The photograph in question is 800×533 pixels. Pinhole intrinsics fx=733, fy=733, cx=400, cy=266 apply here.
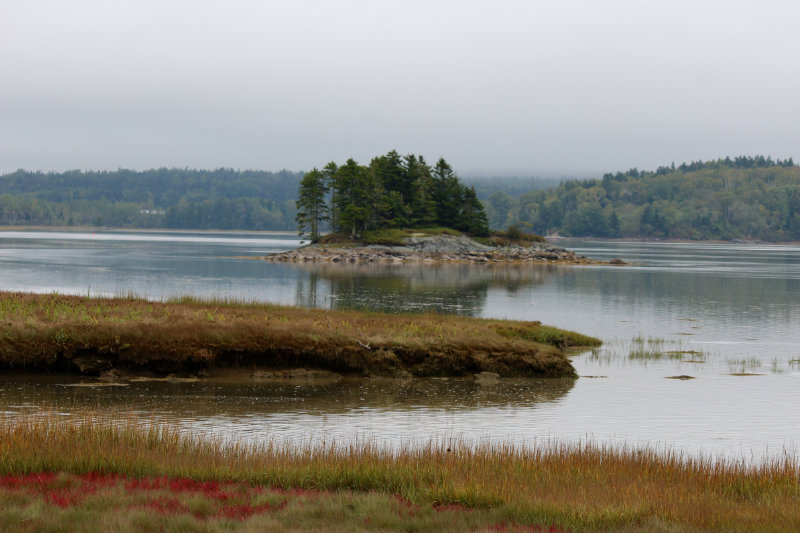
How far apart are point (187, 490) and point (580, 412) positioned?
54.3ft

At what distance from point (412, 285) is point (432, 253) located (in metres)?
55.7

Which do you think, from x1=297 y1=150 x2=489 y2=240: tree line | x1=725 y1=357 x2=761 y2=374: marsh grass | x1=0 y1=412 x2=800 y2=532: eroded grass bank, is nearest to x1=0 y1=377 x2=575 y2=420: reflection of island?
x1=0 y1=412 x2=800 y2=532: eroded grass bank

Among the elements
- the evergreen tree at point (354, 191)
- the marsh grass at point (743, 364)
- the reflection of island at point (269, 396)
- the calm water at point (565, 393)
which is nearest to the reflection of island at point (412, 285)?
the calm water at point (565, 393)

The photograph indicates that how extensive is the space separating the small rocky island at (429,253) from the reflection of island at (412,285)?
6.06 metres

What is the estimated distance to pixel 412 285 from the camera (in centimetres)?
7725

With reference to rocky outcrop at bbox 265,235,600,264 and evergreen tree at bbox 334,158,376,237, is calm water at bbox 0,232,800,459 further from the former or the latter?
evergreen tree at bbox 334,158,376,237

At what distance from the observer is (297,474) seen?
13016 millimetres

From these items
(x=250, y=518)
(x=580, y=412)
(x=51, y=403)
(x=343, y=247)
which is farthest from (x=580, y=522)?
(x=343, y=247)

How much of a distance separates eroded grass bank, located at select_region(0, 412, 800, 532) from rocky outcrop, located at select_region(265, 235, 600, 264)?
108m

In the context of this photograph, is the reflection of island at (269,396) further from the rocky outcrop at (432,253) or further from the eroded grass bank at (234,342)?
the rocky outcrop at (432,253)

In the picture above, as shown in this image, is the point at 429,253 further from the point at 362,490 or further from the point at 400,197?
the point at 362,490

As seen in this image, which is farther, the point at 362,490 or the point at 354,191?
the point at 354,191

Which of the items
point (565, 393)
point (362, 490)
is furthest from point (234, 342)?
point (362, 490)

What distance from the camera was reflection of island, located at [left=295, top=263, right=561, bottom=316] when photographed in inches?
2221
